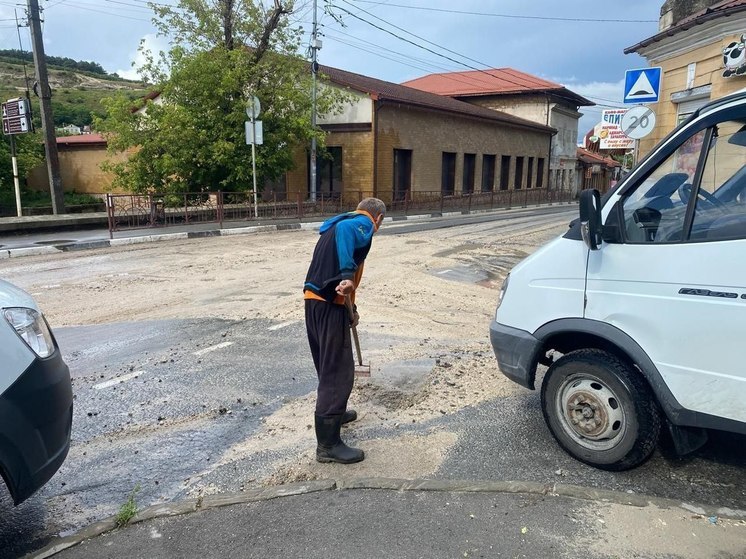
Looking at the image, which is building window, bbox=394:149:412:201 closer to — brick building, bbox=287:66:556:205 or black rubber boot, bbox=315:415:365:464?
brick building, bbox=287:66:556:205

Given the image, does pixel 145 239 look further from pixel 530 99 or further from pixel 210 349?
pixel 530 99

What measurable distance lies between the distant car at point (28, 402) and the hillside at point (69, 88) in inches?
1993

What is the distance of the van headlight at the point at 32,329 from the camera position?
8.70ft

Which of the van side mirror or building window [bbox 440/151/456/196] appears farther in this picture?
building window [bbox 440/151/456/196]

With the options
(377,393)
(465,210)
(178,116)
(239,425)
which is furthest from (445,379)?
(465,210)

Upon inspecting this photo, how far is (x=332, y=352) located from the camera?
11.6ft

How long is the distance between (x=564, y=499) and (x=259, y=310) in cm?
521

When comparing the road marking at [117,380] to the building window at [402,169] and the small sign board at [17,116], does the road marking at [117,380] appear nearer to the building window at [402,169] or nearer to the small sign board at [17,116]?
the small sign board at [17,116]

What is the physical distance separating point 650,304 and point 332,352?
186cm

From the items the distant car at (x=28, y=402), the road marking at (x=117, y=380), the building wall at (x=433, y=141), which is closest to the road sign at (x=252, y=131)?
the building wall at (x=433, y=141)

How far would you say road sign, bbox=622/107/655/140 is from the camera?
8445 millimetres

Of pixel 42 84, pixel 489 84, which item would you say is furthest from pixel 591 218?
pixel 489 84

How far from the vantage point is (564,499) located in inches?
125

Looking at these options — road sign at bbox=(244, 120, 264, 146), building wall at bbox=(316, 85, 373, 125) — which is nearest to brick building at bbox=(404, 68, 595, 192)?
building wall at bbox=(316, 85, 373, 125)
